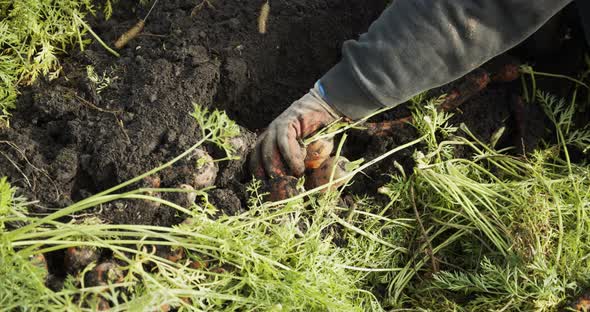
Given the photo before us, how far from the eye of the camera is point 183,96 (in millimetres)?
2359

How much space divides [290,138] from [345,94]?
0.89ft

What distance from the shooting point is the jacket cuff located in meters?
2.36

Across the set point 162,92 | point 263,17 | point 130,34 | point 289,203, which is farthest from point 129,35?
point 289,203

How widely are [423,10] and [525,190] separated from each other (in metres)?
0.74

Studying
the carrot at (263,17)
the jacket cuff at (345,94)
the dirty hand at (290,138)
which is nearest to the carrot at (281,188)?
the dirty hand at (290,138)

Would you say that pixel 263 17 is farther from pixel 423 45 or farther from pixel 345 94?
pixel 423 45

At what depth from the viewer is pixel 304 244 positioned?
6.82ft

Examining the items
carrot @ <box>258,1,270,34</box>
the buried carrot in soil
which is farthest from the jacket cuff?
the buried carrot in soil

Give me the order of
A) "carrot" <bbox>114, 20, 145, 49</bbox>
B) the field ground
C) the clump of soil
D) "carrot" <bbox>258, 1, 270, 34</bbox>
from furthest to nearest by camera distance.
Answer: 1. "carrot" <bbox>258, 1, 270, 34</bbox>
2. "carrot" <bbox>114, 20, 145, 49</bbox>
3. the clump of soil
4. the field ground

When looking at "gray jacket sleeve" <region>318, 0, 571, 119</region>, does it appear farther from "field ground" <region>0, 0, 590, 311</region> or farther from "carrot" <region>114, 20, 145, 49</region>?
"carrot" <region>114, 20, 145, 49</region>

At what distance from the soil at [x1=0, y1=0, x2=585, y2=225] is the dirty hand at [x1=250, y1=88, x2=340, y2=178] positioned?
0.24ft

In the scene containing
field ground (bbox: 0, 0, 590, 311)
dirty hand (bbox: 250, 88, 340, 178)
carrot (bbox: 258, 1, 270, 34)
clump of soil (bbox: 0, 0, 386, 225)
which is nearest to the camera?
field ground (bbox: 0, 0, 590, 311)

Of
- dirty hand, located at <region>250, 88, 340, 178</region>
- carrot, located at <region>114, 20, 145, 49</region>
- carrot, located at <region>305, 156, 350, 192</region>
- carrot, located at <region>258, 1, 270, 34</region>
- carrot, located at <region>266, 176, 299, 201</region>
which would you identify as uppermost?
carrot, located at <region>114, 20, 145, 49</region>

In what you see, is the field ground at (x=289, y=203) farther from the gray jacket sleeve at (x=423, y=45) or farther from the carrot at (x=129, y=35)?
the gray jacket sleeve at (x=423, y=45)
